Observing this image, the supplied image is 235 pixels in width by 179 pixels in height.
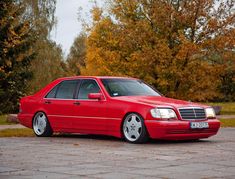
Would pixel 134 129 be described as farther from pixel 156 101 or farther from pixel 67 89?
pixel 67 89

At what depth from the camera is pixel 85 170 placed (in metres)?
7.53

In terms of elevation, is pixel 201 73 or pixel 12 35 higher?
pixel 12 35

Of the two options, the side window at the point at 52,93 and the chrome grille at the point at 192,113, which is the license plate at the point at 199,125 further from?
the side window at the point at 52,93

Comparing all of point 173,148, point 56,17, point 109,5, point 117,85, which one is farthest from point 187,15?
point 56,17

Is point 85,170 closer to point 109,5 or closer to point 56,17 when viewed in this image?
point 109,5

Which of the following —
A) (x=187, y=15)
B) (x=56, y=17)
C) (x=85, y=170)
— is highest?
(x=56, y=17)

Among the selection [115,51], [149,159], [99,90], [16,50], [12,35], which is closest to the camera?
[149,159]

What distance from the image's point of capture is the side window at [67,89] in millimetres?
13471

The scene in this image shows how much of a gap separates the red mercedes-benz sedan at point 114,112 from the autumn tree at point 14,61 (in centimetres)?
1814

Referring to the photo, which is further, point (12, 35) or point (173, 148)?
point (12, 35)

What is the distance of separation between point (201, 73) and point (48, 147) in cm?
1698

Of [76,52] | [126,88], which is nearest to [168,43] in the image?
[126,88]

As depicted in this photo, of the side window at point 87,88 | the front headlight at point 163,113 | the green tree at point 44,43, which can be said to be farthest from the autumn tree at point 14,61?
the front headlight at point 163,113

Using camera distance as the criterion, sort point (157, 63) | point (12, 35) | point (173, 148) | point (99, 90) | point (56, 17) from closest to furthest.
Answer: point (173, 148) < point (99, 90) < point (157, 63) < point (12, 35) < point (56, 17)
